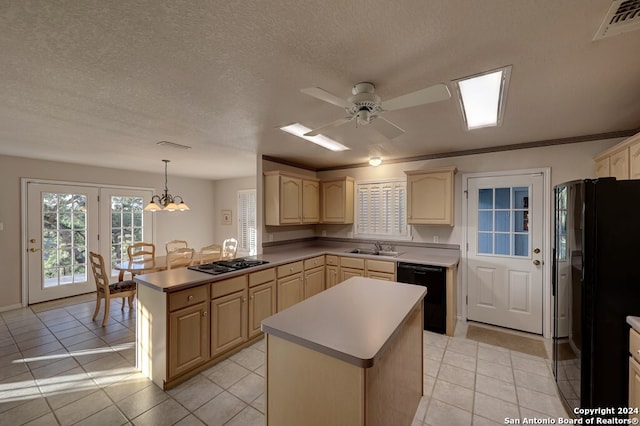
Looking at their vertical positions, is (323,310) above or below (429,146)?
below

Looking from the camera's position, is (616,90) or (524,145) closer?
(616,90)

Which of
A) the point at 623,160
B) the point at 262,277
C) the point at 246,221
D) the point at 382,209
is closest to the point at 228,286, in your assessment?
the point at 262,277

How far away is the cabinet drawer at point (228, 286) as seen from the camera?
257cm

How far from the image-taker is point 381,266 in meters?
3.64

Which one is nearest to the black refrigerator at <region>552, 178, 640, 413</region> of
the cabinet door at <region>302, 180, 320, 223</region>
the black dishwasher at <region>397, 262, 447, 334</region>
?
the black dishwasher at <region>397, 262, 447, 334</region>

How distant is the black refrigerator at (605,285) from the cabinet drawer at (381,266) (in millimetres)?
1920

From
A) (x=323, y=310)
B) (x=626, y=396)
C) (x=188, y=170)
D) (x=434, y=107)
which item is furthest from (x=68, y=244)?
(x=626, y=396)

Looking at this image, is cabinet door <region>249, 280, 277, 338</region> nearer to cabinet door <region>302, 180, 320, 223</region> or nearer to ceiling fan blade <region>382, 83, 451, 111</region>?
cabinet door <region>302, 180, 320, 223</region>

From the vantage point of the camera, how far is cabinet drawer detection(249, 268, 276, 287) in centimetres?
297

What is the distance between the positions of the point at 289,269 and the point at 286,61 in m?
2.57

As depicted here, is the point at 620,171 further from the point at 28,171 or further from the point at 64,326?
the point at 28,171

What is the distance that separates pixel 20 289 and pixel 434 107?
6.42 m

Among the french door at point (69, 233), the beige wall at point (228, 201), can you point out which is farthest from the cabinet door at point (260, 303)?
the french door at point (69, 233)

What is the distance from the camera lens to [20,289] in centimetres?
415
